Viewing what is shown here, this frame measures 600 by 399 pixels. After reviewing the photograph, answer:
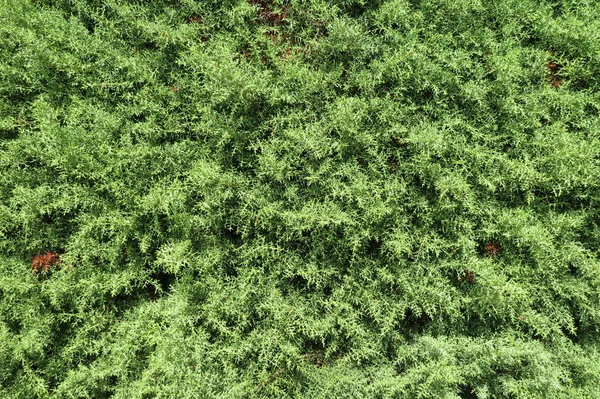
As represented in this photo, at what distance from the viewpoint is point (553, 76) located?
2.81 m

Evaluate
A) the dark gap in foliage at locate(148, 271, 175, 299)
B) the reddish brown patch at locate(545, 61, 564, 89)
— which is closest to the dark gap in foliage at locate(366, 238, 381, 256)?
the dark gap in foliage at locate(148, 271, 175, 299)

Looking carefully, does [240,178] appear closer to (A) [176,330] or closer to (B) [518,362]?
(A) [176,330]

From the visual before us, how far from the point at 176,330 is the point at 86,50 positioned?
214cm

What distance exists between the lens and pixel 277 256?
8.87 ft

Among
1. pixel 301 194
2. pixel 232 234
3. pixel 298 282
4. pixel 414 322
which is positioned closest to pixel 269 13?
pixel 301 194

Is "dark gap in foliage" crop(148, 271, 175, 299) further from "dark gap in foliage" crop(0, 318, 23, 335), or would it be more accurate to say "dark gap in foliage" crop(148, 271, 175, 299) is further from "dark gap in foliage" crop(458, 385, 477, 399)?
"dark gap in foliage" crop(458, 385, 477, 399)

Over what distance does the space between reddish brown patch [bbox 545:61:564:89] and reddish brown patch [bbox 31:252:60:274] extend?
3928 mm

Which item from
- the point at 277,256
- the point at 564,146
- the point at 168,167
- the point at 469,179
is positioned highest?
the point at 564,146

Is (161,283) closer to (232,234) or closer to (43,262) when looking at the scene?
(232,234)

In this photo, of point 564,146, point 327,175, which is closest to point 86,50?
point 327,175

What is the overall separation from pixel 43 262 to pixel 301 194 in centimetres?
197

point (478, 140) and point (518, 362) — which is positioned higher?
point (478, 140)

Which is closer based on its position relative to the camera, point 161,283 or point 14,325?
point 14,325

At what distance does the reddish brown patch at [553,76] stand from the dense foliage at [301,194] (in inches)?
2.7
